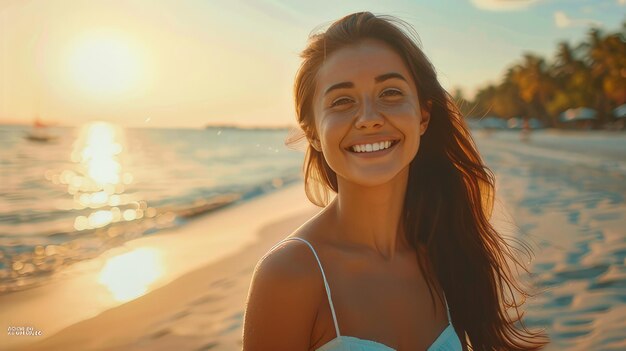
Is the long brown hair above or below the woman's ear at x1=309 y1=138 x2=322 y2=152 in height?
below

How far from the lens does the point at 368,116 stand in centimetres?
230

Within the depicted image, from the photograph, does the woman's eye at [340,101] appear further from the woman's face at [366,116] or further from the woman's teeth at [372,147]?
the woman's teeth at [372,147]

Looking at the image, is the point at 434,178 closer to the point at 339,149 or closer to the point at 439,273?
the point at 439,273

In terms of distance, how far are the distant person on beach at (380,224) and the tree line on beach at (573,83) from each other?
53.2m

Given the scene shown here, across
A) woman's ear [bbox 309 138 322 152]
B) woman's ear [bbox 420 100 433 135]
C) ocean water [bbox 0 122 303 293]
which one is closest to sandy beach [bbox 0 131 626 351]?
ocean water [bbox 0 122 303 293]

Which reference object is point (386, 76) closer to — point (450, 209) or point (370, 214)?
point (370, 214)

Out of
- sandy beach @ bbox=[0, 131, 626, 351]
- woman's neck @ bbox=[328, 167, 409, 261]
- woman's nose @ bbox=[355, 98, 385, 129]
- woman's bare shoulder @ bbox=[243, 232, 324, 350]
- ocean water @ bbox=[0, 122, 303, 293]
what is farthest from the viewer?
ocean water @ bbox=[0, 122, 303, 293]

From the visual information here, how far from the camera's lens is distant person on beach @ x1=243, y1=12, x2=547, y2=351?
215 centimetres

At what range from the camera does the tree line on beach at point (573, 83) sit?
62156 mm

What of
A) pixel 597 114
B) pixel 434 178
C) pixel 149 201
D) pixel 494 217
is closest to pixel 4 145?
pixel 149 201

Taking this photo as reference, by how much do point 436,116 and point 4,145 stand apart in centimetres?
5066

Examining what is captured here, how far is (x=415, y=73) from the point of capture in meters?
2.54

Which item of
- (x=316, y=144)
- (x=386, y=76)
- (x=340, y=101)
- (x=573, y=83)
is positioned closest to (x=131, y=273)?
(x=316, y=144)

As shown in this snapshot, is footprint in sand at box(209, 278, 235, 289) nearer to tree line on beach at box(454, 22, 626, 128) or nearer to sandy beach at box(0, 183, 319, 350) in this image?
sandy beach at box(0, 183, 319, 350)
